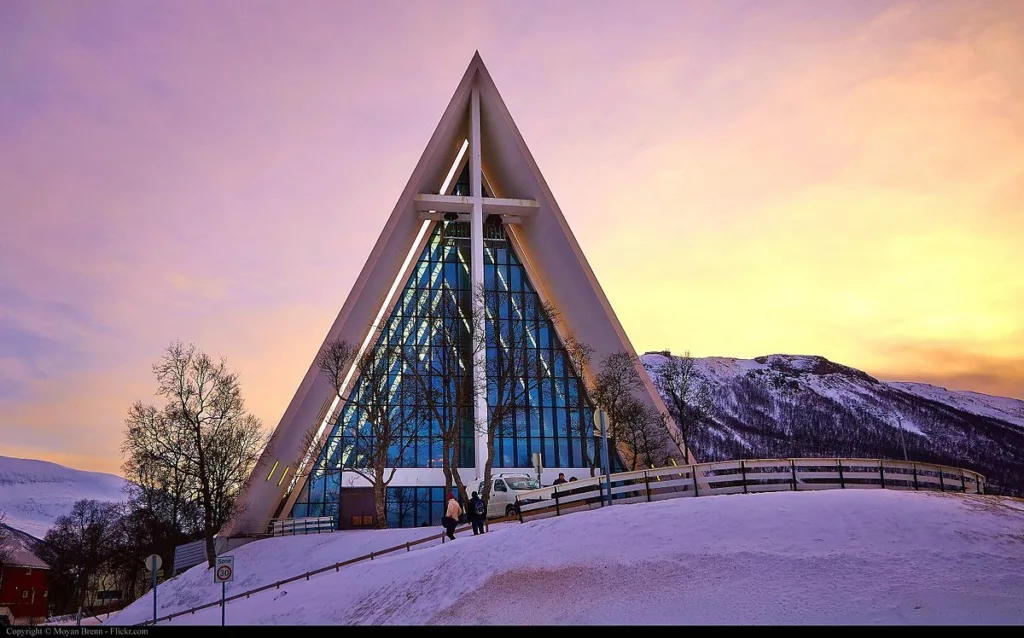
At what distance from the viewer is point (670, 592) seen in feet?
41.6

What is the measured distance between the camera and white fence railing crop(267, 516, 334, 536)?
35938 millimetres

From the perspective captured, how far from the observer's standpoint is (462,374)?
4341cm

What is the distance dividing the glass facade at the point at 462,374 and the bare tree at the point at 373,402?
163 mm

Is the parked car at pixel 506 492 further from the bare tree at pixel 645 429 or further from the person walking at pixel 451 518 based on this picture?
the bare tree at pixel 645 429

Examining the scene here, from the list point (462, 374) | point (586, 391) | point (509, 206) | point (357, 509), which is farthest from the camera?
point (586, 391)

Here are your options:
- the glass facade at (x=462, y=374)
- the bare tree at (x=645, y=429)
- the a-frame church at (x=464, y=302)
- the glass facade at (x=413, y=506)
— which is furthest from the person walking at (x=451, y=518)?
the glass facade at (x=413, y=506)

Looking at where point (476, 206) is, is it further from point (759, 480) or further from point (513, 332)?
point (759, 480)

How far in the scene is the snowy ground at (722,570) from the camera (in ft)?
37.7

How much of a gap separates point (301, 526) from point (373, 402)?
740 cm

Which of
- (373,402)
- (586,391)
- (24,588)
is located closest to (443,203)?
(373,402)

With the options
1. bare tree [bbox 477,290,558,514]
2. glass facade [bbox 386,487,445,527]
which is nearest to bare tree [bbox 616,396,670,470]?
bare tree [bbox 477,290,558,514]
